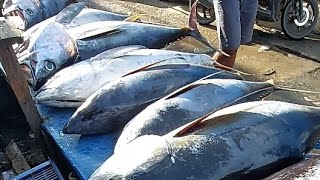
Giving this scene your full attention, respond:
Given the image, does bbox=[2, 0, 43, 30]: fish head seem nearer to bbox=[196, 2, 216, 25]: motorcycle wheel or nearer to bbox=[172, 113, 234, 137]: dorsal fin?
bbox=[196, 2, 216, 25]: motorcycle wheel

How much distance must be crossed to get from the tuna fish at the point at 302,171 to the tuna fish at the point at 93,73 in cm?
128

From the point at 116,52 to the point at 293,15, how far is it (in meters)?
3.31

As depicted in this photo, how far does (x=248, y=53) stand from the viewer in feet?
19.8

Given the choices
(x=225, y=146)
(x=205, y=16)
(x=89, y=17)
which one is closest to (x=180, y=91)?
(x=225, y=146)

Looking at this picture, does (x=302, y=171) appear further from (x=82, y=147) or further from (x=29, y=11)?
(x=29, y=11)

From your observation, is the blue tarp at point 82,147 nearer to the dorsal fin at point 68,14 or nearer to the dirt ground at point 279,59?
the dorsal fin at point 68,14

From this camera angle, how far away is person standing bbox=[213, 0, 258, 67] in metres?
3.88

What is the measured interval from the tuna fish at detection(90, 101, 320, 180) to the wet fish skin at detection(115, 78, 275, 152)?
0.20m

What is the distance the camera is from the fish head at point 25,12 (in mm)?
4711

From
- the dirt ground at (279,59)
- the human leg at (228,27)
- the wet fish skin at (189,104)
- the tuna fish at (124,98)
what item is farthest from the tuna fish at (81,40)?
the dirt ground at (279,59)

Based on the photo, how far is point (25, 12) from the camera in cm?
473

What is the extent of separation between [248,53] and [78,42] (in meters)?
2.84

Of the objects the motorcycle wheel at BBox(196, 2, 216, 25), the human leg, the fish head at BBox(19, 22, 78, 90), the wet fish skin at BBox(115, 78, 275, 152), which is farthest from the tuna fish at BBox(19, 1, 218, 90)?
the motorcycle wheel at BBox(196, 2, 216, 25)

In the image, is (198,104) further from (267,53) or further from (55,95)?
(267,53)
